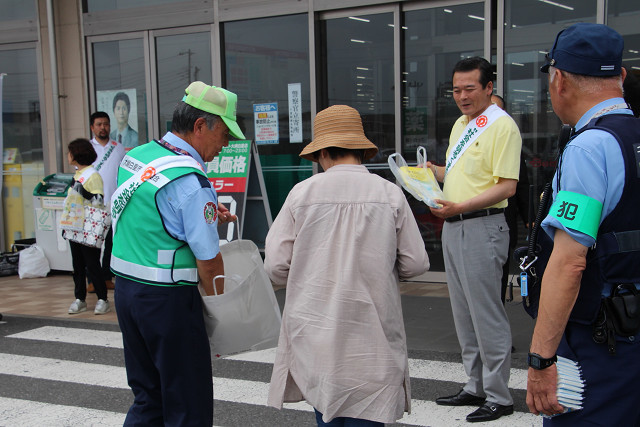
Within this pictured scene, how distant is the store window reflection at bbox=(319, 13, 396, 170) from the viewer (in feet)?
28.3

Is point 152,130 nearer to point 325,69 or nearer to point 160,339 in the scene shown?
point 325,69

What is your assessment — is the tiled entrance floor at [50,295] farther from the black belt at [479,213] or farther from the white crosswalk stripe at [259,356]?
the black belt at [479,213]

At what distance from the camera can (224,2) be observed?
9.51 m

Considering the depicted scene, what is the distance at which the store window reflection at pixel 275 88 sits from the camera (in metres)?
9.25

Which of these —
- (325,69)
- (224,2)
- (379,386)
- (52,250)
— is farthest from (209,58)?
(379,386)

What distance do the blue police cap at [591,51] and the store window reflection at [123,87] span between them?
893 centimetres

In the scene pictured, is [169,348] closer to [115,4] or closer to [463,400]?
[463,400]

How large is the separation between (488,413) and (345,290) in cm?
200

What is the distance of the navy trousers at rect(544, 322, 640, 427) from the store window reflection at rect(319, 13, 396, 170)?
21.6 feet

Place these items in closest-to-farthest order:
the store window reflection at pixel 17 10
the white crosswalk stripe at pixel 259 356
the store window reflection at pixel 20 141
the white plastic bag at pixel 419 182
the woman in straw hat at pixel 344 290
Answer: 1. the woman in straw hat at pixel 344 290
2. the white plastic bag at pixel 419 182
3. the white crosswalk stripe at pixel 259 356
4. the store window reflection at pixel 17 10
5. the store window reflection at pixel 20 141

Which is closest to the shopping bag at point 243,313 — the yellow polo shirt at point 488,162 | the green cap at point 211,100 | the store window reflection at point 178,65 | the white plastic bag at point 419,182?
the green cap at point 211,100

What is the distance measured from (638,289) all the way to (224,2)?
8.39 metres

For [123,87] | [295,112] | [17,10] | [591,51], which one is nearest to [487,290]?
[591,51]

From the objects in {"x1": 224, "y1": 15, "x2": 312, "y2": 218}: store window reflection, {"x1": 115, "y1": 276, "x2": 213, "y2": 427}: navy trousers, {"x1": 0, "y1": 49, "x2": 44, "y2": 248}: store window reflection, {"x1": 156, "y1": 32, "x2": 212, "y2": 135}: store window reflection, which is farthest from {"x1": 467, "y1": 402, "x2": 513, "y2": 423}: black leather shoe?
{"x1": 0, "y1": 49, "x2": 44, "y2": 248}: store window reflection
